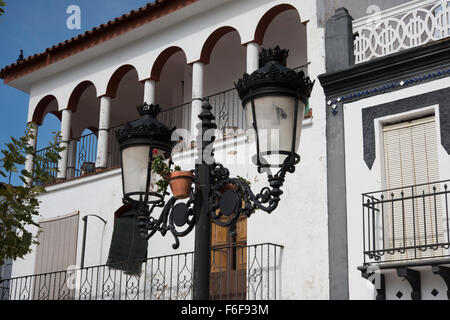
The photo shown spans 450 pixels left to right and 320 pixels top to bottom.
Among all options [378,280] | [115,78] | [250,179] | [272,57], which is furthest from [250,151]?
[272,57]

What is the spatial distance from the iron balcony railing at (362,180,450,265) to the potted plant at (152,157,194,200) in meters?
4.31

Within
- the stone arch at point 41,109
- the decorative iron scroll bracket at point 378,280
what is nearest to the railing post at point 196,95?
the stone arch at point 41,109

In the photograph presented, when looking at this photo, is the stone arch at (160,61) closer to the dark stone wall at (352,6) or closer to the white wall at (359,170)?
the dark stone wall at (352,6)

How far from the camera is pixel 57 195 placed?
15344 mm

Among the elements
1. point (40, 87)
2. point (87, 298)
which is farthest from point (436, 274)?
point (40, 87)

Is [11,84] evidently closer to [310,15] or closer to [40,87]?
[40,87]

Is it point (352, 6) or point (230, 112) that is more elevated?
point (352, 6)

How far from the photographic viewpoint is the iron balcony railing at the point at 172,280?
11383mm

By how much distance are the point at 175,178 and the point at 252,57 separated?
721cm

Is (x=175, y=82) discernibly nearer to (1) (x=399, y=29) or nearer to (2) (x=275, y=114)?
(1) (x=399, y=29)

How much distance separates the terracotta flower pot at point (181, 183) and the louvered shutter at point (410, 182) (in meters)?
4.32

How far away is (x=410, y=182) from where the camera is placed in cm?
1029
